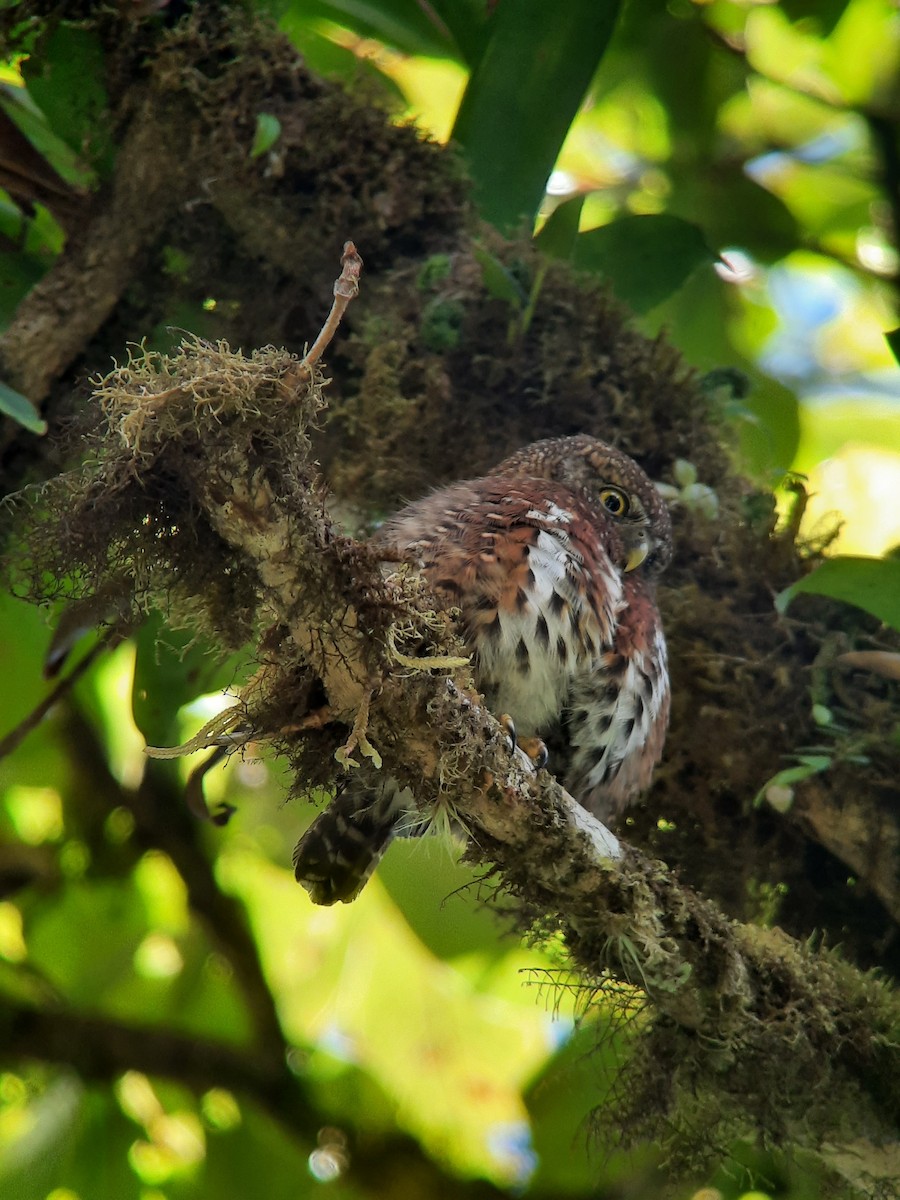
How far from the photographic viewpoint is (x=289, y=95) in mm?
2992

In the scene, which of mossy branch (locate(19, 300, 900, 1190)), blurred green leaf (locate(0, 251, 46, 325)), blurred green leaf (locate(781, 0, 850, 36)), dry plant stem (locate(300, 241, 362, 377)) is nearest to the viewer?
dry plant stem (locate(300, 241, 362, 377))

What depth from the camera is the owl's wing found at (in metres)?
2.32

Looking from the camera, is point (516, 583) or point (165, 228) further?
point (165, 228)

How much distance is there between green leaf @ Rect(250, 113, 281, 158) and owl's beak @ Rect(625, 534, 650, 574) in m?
1.26

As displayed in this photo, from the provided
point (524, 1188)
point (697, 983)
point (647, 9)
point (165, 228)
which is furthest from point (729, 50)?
point (524, 1188)

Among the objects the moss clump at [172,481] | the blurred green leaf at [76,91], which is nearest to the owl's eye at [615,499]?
the moss clump at [172,481]

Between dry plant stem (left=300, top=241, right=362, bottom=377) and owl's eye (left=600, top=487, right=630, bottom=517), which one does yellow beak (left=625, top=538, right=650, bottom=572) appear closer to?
owl's eye (left=600, top=487, right=630, bottom=517)

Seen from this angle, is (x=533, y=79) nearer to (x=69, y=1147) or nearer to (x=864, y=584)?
(x=864, y=584)

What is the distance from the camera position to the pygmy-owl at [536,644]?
84.0 inches

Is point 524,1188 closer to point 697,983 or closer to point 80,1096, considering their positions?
point 80,1096

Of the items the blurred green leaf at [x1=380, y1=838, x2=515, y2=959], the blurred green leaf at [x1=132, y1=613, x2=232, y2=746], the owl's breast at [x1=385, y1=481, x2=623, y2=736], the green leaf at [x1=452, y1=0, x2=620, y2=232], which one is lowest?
the blurred green leaf at [x1=380, y1=838, x2=515, y2=959]

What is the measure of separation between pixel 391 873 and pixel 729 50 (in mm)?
2702

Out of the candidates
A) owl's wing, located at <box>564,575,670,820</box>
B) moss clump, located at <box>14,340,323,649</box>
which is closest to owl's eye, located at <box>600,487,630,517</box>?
owl's wing, located at <box>564,575,670,820</box>

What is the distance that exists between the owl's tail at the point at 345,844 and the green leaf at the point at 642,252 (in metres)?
1.66
